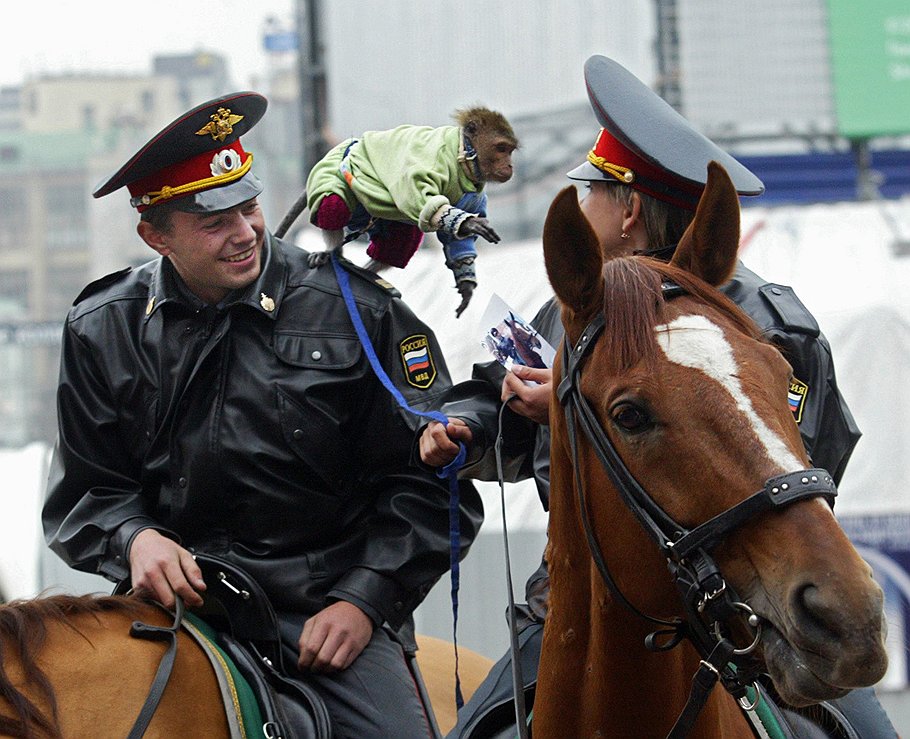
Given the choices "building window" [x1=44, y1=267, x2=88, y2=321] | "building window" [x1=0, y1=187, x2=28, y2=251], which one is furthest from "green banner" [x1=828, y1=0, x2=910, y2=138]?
"building window" [x1=0, y1=187, x2=28, y2=251]

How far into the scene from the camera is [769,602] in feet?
7.53

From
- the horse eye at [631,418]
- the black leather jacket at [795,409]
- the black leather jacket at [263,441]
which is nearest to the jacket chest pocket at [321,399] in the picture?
the black leather jacket at [263,441]

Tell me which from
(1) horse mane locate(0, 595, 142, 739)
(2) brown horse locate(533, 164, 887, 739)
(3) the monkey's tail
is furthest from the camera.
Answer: (3) the monkey's tail

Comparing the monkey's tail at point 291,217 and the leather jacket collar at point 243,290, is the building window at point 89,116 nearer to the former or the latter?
the monkey's tail at point 291,217

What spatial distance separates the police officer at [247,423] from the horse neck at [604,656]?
878 millimetres

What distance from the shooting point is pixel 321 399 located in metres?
3.81

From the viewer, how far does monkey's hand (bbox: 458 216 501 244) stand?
3.47m

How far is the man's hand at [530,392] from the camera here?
3.11m

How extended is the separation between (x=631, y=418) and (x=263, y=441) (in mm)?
1513

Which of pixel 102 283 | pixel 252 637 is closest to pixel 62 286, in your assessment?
pixel 102 283

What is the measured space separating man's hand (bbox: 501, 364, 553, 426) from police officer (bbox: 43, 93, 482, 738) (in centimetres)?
62

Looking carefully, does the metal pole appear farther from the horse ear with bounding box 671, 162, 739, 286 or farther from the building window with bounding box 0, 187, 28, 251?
the building window with bounding box 0, 187, 28, 251

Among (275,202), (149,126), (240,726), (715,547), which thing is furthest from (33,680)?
(149,126)

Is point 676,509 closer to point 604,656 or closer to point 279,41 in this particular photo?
point 604,656
